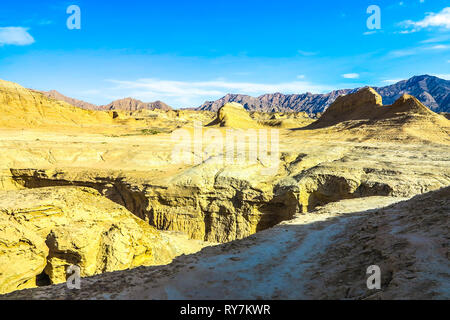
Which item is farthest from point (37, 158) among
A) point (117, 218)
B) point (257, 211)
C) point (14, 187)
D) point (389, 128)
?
point (389, 128)

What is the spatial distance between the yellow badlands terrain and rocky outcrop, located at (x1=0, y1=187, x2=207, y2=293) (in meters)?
0.03

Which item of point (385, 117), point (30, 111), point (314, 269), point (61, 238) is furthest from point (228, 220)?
point (30, 111)

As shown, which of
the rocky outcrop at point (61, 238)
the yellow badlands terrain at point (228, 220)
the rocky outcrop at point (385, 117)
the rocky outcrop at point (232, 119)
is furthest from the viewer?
the rocky outcrop at point (232, 119)

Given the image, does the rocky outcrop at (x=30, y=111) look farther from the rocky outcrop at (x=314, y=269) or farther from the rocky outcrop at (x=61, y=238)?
the rocky outcrop at (x=314, y=269)

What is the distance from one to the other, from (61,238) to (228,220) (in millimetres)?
9311

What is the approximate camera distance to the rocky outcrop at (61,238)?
21.9ft

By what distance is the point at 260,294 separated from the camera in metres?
3.79

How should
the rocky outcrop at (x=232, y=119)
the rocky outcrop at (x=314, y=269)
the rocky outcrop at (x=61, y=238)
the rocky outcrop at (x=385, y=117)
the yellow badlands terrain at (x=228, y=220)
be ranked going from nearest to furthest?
the rocky outcrop at (x=314, y=269) → the yellow badlands terrain at (x=228, y=220) → the rocky outcrop at (x=61, y=238) → the rocky outcrop at (x=385, y=117) → the rocky outcrop at (x=232, y=119)

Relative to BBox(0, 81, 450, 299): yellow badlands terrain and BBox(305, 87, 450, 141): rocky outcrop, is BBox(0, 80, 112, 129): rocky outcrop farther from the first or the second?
BBox(305, 87, 450, 141): rocky outcrop

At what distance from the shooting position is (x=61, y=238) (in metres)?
6.81

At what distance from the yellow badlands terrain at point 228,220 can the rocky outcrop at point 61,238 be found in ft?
0.09

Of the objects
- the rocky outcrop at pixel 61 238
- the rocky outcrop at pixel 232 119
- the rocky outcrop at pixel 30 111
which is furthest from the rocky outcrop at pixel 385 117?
the rocky outcrop at pixel 30 111

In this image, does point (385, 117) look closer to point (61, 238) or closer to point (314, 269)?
point (314, 269)

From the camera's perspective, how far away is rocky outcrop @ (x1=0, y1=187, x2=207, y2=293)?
6.68 m
